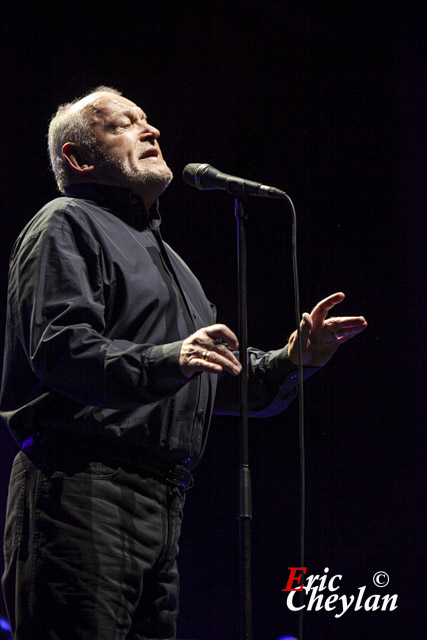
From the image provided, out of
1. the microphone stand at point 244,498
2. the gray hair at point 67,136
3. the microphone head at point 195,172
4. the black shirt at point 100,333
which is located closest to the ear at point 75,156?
the gray hair at point 67,136

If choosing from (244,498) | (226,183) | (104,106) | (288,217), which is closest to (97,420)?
(244,498)

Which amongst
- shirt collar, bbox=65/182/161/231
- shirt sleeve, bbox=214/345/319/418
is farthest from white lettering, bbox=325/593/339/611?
shirt collar, bbox=65/182/161/231

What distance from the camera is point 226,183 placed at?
5.52 ft

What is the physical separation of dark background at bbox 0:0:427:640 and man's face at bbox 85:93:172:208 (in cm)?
107

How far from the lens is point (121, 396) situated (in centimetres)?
138

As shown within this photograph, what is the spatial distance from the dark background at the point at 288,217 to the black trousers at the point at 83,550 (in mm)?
1715

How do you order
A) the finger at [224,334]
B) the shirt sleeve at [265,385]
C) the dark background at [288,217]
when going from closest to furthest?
1. the finger at [224,334]
2. the shirt sleeve at [265,385]
3. the dark background at [288,217]

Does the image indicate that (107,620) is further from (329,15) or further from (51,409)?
(329,15)

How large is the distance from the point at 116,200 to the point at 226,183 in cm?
37

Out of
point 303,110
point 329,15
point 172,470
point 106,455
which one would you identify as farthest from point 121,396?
point 329,15

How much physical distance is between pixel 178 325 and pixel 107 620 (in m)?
0.68

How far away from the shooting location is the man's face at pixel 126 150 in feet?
6.40

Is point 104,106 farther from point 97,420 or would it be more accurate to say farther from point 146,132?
point 97,420

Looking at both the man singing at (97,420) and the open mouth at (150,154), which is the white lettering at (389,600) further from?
the open mouth at (150,154)
